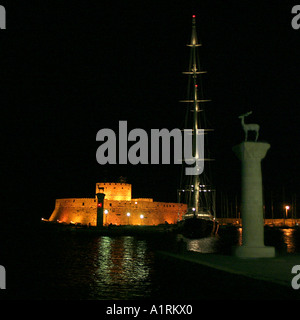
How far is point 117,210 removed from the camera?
54.7 m

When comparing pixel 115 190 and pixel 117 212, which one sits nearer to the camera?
pixel 117 212

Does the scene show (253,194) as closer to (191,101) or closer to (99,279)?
(99,279)

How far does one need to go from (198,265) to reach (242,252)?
2422 millimetres

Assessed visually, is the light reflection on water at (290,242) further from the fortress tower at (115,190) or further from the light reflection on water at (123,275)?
the fortress tower at (115,190)

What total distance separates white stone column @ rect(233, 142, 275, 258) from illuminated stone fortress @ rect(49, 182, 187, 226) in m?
39.4

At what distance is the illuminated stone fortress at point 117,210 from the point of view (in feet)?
179

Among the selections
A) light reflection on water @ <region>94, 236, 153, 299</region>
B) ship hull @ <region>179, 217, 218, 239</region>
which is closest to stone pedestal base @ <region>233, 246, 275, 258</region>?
light reflection on water @ <region>94, 236, 153, 299</region>

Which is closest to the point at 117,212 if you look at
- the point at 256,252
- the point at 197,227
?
the point at 197,227

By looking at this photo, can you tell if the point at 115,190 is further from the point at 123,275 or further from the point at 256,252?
the point at 123,275

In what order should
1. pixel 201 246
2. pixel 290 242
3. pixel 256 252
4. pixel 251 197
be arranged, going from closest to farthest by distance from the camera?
pixel 256 252 < pixel 251 197 < pixel 201 246 < pixel 290 242

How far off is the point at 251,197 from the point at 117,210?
4215 centimetres

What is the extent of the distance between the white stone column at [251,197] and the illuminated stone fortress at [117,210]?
3937 cm

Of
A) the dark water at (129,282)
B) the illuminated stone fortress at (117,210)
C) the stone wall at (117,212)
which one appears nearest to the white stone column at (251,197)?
the dark water at (129,282)
